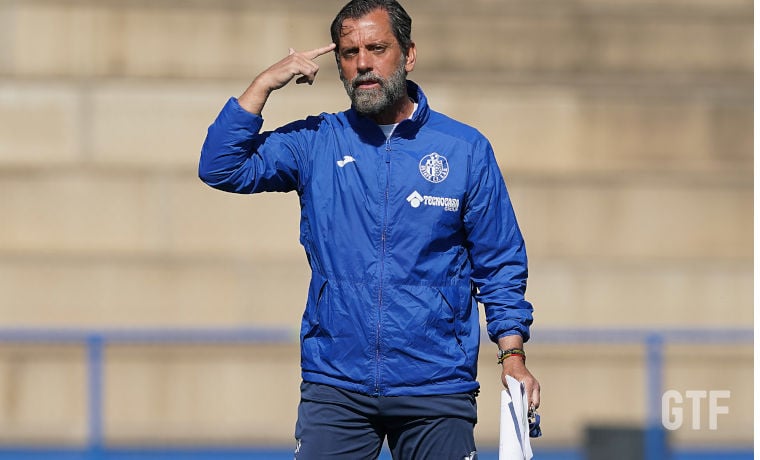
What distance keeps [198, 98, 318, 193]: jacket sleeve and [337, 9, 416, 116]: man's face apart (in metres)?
0.23

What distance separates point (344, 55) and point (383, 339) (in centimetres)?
95

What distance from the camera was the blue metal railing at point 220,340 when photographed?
8.55 metres

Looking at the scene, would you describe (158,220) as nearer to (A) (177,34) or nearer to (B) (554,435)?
(A) (177,34)

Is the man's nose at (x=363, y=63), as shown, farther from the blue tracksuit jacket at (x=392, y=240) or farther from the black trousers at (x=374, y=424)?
the black trousers at (x=374, y=424)

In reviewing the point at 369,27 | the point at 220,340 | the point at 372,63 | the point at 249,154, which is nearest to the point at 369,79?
the point at 372,63

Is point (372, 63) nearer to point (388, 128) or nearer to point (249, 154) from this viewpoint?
point (388, 128)

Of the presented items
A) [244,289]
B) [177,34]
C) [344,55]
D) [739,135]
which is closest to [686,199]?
[739,135]

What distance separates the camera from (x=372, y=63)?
14.4 feet

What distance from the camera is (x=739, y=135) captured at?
1163cm

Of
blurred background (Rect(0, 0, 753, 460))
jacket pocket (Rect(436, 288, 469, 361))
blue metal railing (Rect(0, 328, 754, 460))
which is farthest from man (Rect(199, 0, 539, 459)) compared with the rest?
blurred background (Rect(0, 0, 753, 460))

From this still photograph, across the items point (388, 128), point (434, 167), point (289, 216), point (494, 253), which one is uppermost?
point (388, 128)

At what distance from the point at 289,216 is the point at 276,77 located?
21.4 feet

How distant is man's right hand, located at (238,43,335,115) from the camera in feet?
14.5

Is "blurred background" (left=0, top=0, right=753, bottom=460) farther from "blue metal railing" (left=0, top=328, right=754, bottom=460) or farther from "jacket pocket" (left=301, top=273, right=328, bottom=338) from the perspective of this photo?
"jacket pocket" (left=301, top=273, right=328, bottom=338)
